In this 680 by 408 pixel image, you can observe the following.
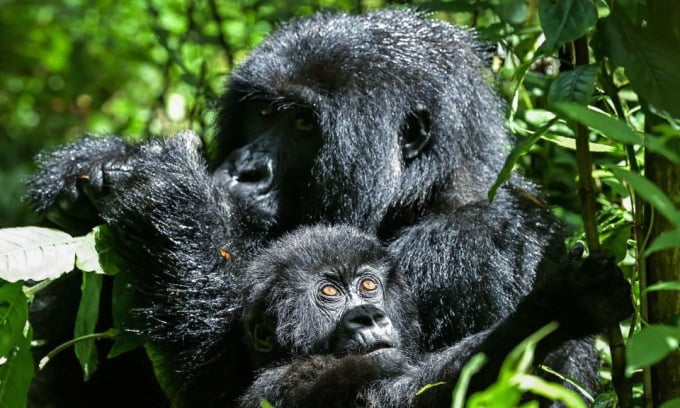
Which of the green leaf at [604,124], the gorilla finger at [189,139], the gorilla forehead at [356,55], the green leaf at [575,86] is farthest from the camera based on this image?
the gorilla finger at [189,139]

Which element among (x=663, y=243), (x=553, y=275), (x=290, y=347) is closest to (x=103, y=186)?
(x=290, y=347)

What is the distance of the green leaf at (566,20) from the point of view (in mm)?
2244

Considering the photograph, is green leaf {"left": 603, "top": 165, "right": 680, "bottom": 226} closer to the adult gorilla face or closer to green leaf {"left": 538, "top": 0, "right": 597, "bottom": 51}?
green leaf {"left": 538, "top": 0, "right": 597, "bottom": 51}

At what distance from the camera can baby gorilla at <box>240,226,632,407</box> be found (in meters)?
2.45

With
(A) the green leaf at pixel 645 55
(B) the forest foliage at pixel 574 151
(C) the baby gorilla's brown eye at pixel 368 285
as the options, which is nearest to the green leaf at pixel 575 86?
(B) the forest foliage at pixel 574 151

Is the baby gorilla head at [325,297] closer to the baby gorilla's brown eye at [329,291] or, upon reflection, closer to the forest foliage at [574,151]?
the baby gorilla's brown eye at [329,291]

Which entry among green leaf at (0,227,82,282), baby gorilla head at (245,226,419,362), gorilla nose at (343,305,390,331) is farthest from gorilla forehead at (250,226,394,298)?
green leaf at (0,227,82,282)

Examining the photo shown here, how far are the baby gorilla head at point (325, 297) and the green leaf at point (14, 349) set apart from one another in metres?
0.71

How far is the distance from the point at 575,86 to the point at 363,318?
100 centimetres

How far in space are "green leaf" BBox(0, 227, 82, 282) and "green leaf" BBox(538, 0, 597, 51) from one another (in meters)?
1.76

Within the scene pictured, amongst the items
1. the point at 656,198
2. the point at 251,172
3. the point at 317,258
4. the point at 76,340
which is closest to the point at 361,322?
the point at 317,258

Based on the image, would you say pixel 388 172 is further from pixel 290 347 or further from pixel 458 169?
pixel 290 347

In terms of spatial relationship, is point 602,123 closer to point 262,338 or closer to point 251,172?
point 262,338

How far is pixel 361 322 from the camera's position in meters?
2.91
